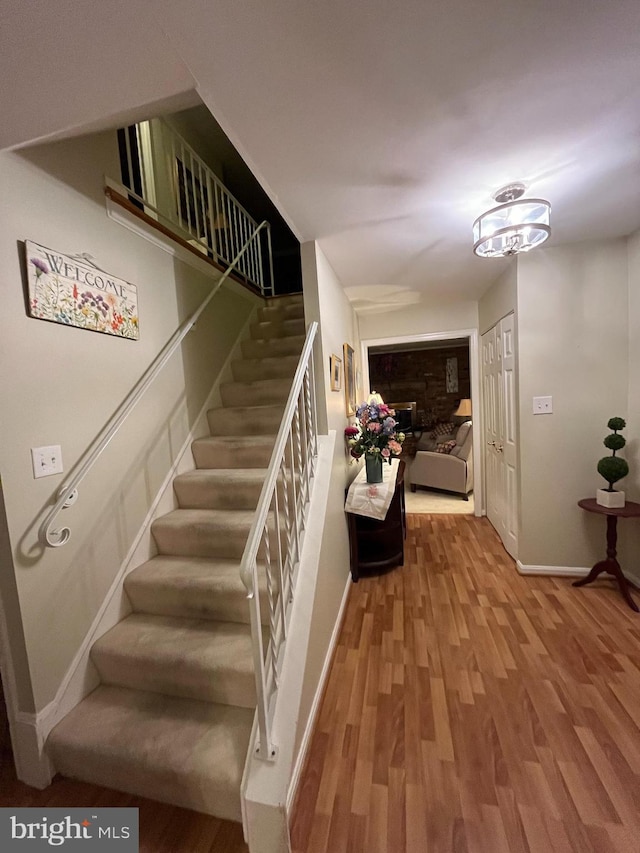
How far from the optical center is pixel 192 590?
5.44 feet

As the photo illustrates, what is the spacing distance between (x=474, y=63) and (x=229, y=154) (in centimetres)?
361

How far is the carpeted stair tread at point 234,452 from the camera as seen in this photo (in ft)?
7.52

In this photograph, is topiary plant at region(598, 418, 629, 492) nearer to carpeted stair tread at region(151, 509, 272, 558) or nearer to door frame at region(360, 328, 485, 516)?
door frame at region(360, 328, 485, 516)

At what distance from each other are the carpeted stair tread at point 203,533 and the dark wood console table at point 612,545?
7.42 ft

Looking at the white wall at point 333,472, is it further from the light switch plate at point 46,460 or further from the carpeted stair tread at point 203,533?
the light switch plate at point 46,460

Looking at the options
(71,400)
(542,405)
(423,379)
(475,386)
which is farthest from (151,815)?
(423,379)

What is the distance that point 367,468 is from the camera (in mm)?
2738

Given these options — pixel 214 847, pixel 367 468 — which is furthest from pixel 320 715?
pixel 367 468

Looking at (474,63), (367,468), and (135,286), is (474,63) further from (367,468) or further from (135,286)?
(367,468)

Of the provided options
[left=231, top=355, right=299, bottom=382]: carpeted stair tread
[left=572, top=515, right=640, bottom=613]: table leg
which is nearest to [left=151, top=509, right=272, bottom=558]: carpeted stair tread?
[left=231, top=355, right=299, bottom=382]: carpeted stair tread

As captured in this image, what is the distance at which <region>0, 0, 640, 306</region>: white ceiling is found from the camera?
878 millimetres

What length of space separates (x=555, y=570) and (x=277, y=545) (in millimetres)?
2352

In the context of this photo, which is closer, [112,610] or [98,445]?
[98,445]

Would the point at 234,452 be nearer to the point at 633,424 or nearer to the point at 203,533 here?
the point at 203,533
